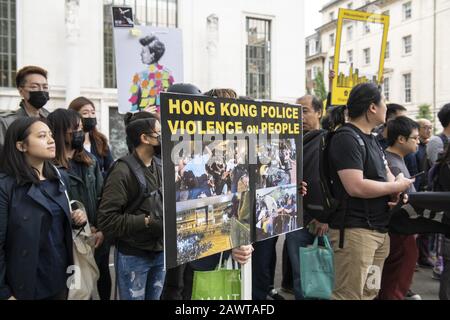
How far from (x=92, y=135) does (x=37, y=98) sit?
0.64 meters

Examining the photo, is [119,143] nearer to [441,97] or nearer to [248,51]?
[248,51]

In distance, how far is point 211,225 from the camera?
1900mm

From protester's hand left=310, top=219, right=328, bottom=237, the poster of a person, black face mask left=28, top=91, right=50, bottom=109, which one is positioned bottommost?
protester's hand left=310, top=219, right=328, bottom=237

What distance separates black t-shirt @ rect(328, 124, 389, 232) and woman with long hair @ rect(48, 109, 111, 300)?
1.70 metres

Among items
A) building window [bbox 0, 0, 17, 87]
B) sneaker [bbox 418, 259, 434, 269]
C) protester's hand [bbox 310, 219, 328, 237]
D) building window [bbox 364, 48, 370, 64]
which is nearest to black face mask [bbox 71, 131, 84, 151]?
protester's hand [bbox 310, 219, 328, 237]

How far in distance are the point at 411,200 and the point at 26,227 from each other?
2.50 meters

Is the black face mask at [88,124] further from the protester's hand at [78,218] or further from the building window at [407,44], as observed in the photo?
the building window at [407,44]

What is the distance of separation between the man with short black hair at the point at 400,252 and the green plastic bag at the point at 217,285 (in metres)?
2.01

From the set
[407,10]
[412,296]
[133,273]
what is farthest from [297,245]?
[407,10]

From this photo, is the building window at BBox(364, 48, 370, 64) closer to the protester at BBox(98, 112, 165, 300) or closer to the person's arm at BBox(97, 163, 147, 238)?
the protester at BBox(98, 112, 165, 300)

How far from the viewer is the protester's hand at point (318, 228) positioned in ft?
11.1

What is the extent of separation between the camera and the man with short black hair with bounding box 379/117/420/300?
12.0ft

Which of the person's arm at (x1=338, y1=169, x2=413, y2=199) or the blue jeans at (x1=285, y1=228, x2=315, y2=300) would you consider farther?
the blue jeans at (x1=285, y1=228, x2=315, y2=300)
